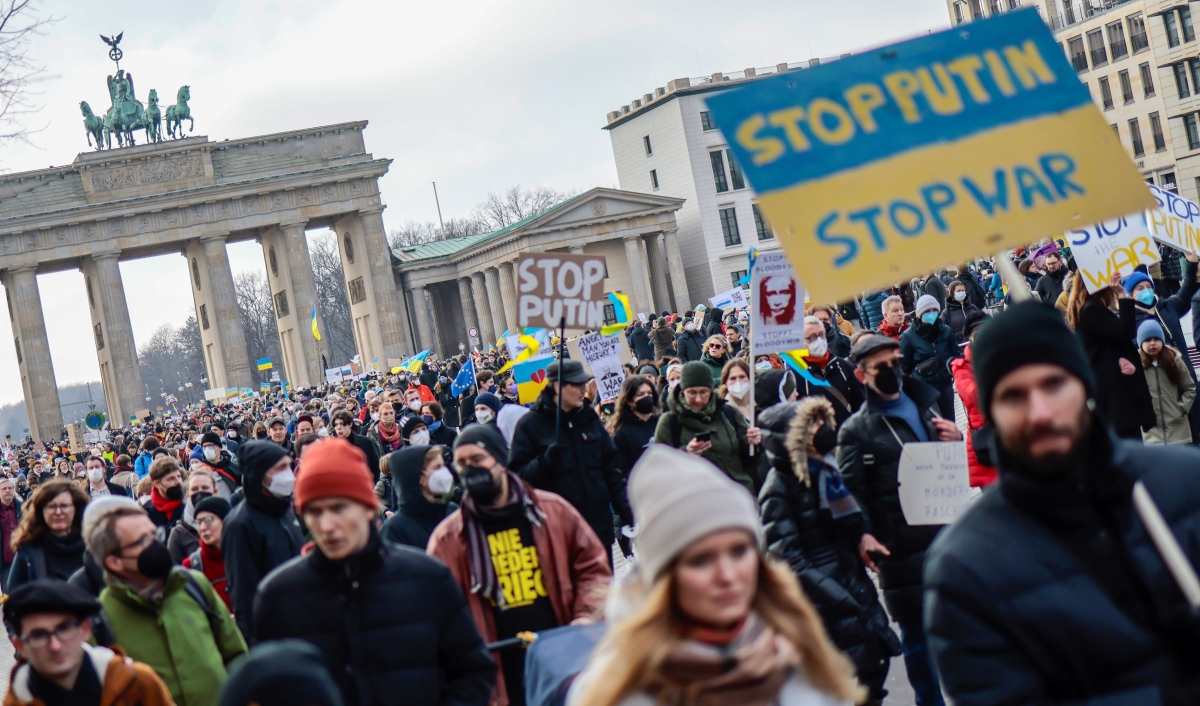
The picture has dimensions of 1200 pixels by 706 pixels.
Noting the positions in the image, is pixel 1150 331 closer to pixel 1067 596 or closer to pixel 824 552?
pixel 824 552

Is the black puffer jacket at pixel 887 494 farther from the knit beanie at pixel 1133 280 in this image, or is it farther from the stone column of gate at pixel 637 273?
the stone column of gate at pixel 637 273

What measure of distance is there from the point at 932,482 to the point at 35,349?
6601 centimetres

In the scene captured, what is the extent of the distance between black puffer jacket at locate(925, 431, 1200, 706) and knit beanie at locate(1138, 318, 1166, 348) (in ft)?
23.3

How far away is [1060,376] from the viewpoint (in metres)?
2.50

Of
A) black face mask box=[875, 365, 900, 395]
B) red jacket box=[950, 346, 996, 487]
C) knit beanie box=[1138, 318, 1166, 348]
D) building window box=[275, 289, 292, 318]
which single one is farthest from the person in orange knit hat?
building window box=[275, 289, 292, 318]

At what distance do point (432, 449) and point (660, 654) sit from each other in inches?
162

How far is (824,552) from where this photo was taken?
5.54 metres

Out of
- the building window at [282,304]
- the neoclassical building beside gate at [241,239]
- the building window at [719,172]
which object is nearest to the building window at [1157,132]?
the building window at [719,172]

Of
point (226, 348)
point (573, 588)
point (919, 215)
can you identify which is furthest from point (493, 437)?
point (226, 348)

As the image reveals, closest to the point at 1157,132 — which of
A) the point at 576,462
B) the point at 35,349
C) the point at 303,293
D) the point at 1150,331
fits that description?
the point at 303,293

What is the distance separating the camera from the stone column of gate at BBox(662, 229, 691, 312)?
7000 cm

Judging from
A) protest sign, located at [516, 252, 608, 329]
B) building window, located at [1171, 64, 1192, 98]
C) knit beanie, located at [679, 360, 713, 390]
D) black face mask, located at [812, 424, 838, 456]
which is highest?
building window, located at [1171, 64, 1192, 98]

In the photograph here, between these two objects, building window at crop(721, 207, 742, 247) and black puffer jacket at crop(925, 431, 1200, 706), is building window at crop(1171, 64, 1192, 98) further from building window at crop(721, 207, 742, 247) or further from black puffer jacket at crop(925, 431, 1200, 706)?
black puffer jacket at crop(925, 431, 1200, 706)

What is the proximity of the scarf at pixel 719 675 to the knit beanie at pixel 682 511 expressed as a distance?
0.61ft
